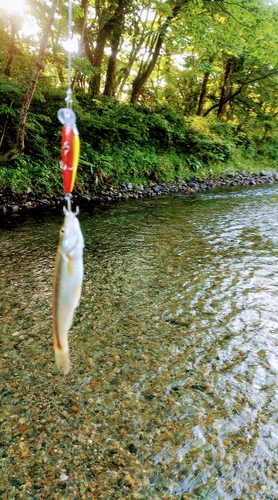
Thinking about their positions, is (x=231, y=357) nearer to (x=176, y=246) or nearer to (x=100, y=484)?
(x=100, y=484)

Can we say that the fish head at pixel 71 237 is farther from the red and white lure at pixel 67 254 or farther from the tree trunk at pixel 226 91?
the tree trunk at pixel 226 91

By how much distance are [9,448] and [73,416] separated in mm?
491

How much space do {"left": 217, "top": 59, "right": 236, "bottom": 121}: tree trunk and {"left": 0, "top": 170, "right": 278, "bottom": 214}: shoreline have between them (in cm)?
465

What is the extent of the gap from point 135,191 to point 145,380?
Answer: 9139 millimetres

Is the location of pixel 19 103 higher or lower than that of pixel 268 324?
higher

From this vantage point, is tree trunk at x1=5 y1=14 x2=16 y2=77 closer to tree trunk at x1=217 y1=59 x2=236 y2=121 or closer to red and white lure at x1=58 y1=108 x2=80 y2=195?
red and white lure at x1=58 y1=108 x2=80 y2=195

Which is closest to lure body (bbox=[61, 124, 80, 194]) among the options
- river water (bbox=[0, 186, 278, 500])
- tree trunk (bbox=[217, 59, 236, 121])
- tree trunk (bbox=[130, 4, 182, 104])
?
river water (bbox=[0, 186, 278, 500])

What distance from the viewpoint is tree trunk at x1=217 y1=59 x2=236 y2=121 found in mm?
18938

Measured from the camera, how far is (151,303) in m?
4.55

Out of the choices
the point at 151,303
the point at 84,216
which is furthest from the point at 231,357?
the point at 84,216

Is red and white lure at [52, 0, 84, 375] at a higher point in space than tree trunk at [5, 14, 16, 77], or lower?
lower

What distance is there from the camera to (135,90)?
50.3 ft

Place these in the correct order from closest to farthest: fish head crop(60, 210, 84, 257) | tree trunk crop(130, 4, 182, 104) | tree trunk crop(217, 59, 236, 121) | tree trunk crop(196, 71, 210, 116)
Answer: fish head crop(60, 210, 84, 257)
tree trunk crop(130, 4, 182, 104)
tree trunk crop(217, 59, 236, 121)
tree trunk crop(196, 71, 210, 116)

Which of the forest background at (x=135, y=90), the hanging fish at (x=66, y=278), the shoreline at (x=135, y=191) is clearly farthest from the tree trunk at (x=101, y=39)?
the hanging fish at (x=66, y=278)
